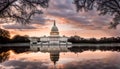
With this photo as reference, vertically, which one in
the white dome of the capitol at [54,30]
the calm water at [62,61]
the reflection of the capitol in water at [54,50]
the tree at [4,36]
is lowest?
the white dome of the capitol at [54,30]

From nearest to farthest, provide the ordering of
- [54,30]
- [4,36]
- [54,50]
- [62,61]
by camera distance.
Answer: [62,61]
[54,50]
[4,36]
[54,30]

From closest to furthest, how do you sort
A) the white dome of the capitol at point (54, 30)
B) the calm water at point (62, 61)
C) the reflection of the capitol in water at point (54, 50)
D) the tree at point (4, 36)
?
the calm water at point (62, 61), the reflection of the capitol in water at point (54, 50), the tree at point (4, 36), the white dome of the capitol at point (54, 30)

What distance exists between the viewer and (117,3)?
21.0 m


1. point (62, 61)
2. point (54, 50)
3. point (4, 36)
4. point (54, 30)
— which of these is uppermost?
point (62, 61)

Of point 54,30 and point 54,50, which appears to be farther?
point 54,30

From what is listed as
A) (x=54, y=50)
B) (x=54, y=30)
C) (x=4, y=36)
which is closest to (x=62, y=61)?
(x=54, y=50)

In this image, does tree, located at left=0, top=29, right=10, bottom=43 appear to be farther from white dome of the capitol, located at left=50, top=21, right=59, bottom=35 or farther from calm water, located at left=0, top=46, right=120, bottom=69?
calm water, located at left=0, top=46, right=120, bottom=69

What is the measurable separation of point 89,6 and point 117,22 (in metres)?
4.75

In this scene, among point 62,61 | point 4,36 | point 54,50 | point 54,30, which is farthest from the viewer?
point 54,30

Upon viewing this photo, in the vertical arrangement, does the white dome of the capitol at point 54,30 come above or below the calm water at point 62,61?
below

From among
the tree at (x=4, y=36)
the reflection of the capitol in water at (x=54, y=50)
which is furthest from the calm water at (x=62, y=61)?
the tree at (x=4, y=36)

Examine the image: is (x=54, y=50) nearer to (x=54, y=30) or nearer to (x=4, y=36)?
(x=4, y=36)

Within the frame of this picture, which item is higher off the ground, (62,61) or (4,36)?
(62,61)

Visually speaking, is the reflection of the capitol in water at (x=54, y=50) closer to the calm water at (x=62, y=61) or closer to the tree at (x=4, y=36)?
the calm water at (x=62, y=61)
